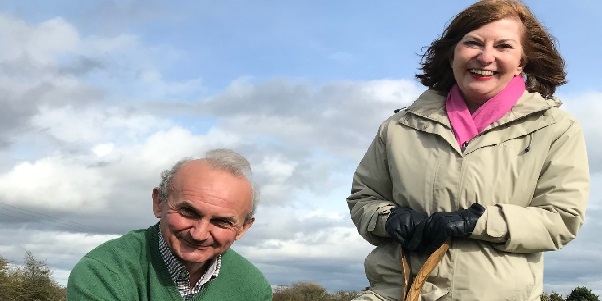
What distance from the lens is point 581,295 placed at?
2294 centimetres

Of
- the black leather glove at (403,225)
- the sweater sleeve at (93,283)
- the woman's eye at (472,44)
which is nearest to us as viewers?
the sweater sleeve at (93,283)

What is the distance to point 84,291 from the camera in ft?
12.6

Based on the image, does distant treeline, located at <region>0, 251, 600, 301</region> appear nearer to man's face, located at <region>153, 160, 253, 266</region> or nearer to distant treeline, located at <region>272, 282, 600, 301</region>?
distant treeline, located at <region>272, 282, 600, 301</region>

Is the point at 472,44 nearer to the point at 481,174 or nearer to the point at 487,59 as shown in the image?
the point at 487,59

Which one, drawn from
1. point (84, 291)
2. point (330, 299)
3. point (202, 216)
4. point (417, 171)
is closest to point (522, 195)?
point (417, 171)

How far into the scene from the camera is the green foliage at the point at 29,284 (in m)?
61.3

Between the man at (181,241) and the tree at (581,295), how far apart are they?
2061 cm

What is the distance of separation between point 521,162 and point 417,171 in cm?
53

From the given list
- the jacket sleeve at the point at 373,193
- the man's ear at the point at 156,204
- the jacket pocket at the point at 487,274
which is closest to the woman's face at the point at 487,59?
the jacket sleeve at the point at 373,193

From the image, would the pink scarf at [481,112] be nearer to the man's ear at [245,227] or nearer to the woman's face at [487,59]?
the woman's face at [487,59]

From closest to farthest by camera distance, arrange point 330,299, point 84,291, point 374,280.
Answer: point 84,291, point 374,280, point 330,299

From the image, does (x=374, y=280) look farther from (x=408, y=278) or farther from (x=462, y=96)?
(x=462, y=96)

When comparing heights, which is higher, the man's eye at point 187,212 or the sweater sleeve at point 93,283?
the man's eye at point 187,212

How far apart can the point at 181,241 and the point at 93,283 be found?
448 mm
